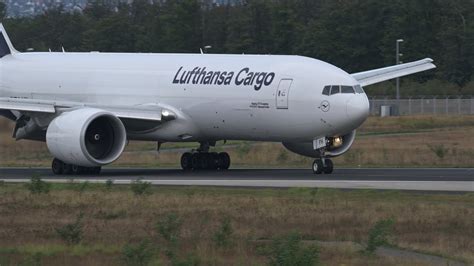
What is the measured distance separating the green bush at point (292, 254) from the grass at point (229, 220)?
30.1 inches

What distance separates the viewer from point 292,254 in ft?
65.2

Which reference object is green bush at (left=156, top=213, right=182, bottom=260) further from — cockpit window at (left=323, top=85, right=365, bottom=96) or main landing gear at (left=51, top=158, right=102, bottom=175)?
main landing gear at (left=51, top=158, right=102, bottom=175)

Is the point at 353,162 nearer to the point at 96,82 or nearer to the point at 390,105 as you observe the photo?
the point at 96,82

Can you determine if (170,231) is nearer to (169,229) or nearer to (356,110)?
(169,229)

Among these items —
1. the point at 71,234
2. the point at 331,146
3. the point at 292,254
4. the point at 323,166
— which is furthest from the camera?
Result: the point at 331,146

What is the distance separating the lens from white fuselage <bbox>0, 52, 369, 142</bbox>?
42.2 metres

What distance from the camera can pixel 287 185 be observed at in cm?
3691

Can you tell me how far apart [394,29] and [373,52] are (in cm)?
290

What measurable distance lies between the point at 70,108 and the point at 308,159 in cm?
1140

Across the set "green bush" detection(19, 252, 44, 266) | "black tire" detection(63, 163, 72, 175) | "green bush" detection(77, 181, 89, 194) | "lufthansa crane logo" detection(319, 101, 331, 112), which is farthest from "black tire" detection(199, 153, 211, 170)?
"green bush" detection(19, 252, 44, 266)

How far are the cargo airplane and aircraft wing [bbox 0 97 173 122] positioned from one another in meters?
0.04

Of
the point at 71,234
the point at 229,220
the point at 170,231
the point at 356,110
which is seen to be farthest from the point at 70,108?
the point at 170,231

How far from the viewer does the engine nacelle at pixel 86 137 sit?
139 ft

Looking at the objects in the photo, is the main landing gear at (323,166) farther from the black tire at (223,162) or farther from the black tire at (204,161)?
the black tire at (204,161)
